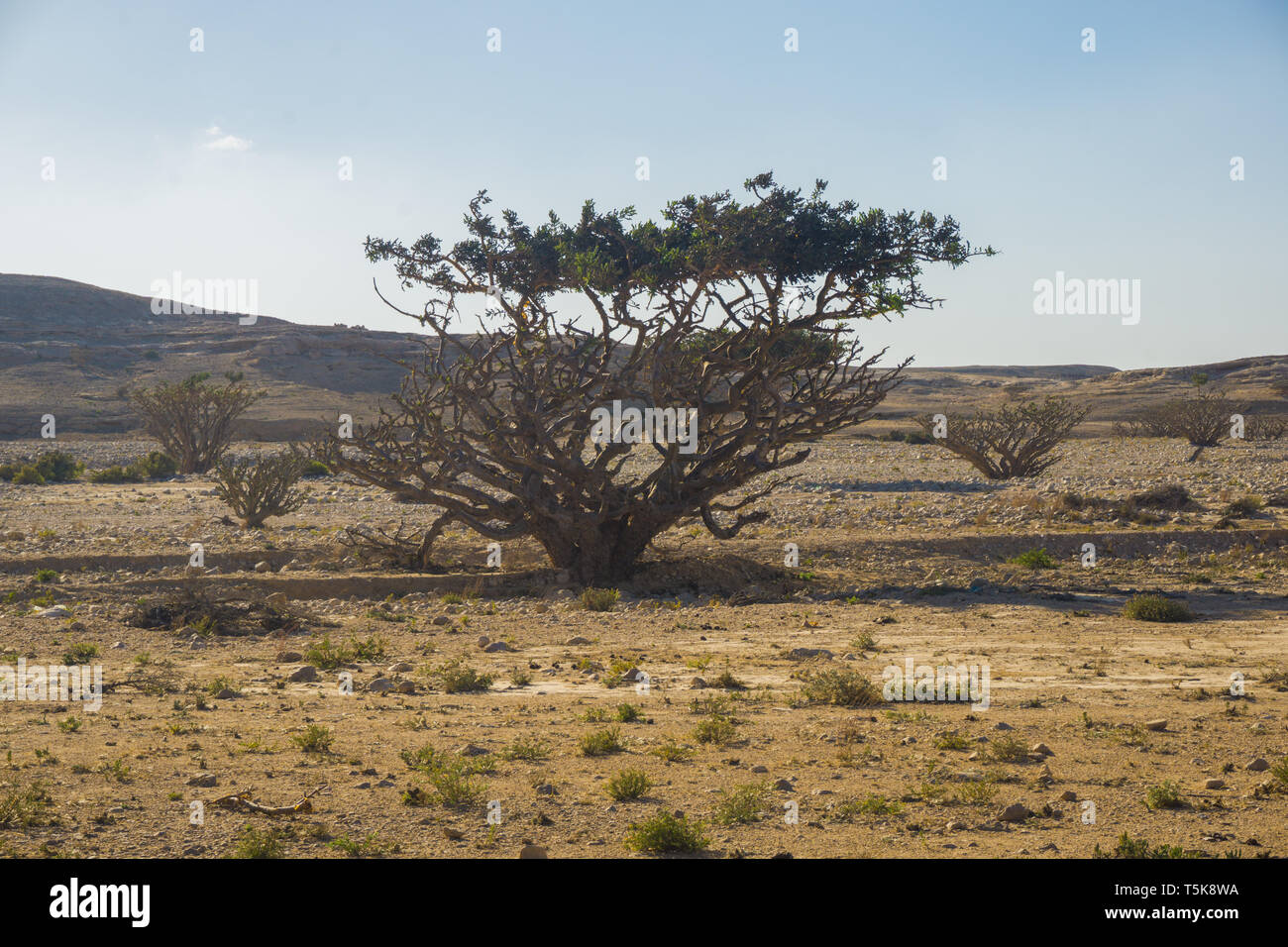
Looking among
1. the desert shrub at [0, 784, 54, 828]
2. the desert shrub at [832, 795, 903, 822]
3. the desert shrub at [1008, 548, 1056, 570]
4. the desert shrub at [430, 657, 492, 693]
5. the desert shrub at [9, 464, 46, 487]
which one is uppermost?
the desert shrub at [9, 464, 46, 487]

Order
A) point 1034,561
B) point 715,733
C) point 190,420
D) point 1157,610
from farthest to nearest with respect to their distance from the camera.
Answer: point 190,420 → point 1034,561 → point 1157,610 → point 715,733

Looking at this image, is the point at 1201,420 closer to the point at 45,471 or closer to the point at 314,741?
the point at 314,741

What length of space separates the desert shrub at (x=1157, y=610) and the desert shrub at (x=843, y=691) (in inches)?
197

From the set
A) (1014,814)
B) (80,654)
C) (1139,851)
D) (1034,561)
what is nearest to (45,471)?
(80,654)

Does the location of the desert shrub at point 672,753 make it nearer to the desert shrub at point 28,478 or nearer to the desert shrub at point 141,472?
the desert shrub at point 28,478

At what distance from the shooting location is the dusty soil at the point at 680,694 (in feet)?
16.8

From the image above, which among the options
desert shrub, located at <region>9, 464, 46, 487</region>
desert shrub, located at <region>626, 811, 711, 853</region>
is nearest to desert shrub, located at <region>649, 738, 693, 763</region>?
desert shrub, located at <region>626, 811, 711, 853</region>

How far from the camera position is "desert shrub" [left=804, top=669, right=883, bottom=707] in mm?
7789

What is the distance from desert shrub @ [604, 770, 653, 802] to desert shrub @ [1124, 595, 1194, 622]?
8.05 m

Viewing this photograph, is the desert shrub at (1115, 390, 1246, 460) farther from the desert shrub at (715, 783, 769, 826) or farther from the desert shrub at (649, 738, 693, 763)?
the desert shrub at (715, 783, 769, 826)

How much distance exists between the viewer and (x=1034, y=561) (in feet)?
48.5

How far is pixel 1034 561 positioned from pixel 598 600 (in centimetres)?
658

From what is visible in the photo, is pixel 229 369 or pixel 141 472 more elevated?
pixel 229 369
